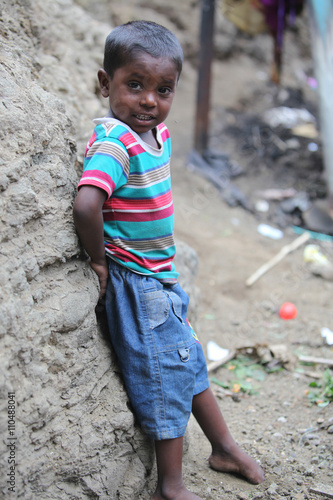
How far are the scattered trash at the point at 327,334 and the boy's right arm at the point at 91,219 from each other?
8.43 ft

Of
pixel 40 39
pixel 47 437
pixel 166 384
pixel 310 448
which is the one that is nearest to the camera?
pixel 47 437

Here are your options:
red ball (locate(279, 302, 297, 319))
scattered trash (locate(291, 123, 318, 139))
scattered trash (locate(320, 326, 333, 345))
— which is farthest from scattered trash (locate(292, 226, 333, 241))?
scattered trash (locate(291, 123, 318, 139))

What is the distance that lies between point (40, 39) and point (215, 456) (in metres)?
2.62

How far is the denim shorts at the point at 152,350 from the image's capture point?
6.30ft

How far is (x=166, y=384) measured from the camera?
1927 mm

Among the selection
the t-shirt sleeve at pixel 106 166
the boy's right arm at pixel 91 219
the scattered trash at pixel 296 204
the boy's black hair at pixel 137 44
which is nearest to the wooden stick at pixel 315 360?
the boy's right arm at pixel 91 219

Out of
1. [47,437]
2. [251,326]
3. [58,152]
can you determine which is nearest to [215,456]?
[47,437]

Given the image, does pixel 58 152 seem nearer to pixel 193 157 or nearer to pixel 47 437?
pixel 47 437

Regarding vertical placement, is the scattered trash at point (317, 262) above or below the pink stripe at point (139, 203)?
below

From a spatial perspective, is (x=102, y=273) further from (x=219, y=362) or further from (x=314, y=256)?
(x=314, y=256)

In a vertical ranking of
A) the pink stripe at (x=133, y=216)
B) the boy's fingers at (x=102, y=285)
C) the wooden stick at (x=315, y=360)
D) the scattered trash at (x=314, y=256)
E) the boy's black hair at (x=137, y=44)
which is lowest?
the scattered trash at (x=314, y=256)

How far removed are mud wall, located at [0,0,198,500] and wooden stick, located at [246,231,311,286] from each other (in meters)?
3.05

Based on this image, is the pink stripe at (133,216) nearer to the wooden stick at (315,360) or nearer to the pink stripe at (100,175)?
the pink stripe at (100,175)

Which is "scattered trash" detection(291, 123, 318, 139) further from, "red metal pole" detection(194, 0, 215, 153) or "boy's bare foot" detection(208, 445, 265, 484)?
"boy's bare foot" detection(208, 445, 265, 484)
